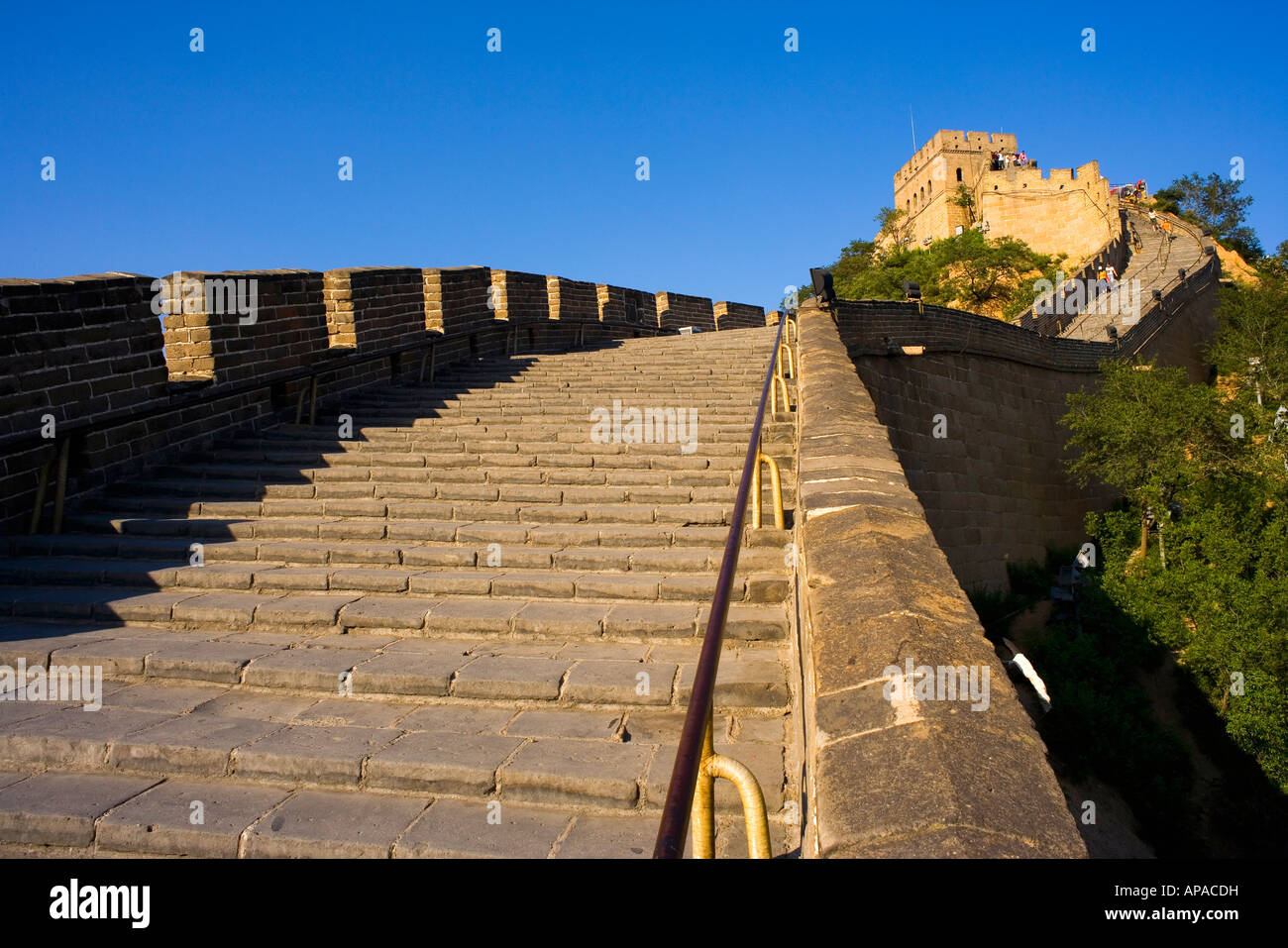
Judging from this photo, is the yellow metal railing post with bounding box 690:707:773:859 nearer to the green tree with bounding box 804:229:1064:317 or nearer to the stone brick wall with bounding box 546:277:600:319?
the stone brick wall with bounding box 546:277:600:319

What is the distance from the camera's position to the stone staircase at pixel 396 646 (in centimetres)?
325

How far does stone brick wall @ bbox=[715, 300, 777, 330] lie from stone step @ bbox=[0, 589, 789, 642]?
1768cm

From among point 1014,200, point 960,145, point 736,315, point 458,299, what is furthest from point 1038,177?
point 458,299

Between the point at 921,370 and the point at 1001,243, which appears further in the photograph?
the point at 1001,243

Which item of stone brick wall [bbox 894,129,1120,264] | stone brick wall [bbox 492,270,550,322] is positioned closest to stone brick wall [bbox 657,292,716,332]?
stone brick wall [bbox 492,270,550,322]

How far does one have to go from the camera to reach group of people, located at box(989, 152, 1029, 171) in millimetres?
50478

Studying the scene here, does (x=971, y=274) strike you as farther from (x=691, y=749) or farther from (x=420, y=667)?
(x=691, y=749)

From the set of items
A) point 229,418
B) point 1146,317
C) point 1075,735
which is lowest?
point 1075,735

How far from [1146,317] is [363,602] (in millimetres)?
28339

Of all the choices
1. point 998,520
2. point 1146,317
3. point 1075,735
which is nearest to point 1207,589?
point 998,520

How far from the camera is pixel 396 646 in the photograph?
4.66 m

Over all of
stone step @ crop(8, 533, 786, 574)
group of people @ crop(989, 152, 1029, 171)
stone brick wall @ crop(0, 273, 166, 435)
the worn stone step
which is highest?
group of people @ crop(989, 152, 1029, 171)

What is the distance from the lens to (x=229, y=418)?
342 inches
